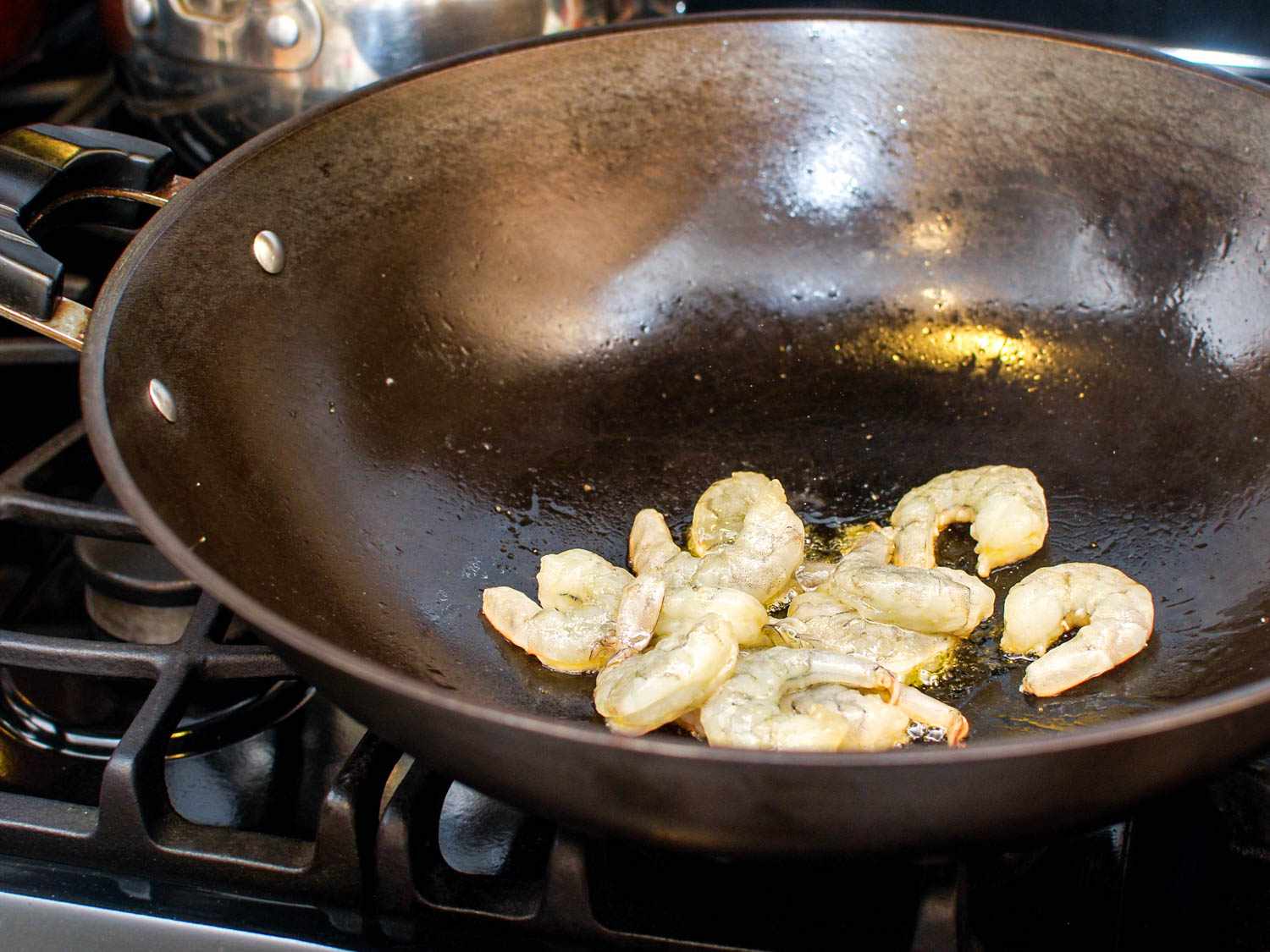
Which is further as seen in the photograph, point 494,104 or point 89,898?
point 494,104

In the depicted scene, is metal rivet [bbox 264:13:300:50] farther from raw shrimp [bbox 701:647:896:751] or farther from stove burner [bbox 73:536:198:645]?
raw shrimp [bbox 701:647:896:751]

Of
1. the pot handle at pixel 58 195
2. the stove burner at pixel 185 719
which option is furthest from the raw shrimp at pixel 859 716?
the pot handle at pixel 58 195

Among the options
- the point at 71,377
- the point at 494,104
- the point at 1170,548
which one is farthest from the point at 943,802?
the point at 71,377

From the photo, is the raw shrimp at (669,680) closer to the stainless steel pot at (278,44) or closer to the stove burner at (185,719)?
the stove burner at (185,719)

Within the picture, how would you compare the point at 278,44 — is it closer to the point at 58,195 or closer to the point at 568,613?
the point at 58,195

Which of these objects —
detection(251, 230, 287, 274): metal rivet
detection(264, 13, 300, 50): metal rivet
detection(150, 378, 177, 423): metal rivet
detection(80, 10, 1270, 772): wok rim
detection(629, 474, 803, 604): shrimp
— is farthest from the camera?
detection(264, 13, 300, 50): metal rivet

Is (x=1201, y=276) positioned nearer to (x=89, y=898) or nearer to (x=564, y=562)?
(x=564, y=562)

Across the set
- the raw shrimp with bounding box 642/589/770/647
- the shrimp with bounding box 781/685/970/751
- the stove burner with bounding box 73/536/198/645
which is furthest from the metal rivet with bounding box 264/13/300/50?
the shrimp with bounding box 781/685/970/751

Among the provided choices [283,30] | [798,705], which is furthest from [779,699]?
[283,30]
